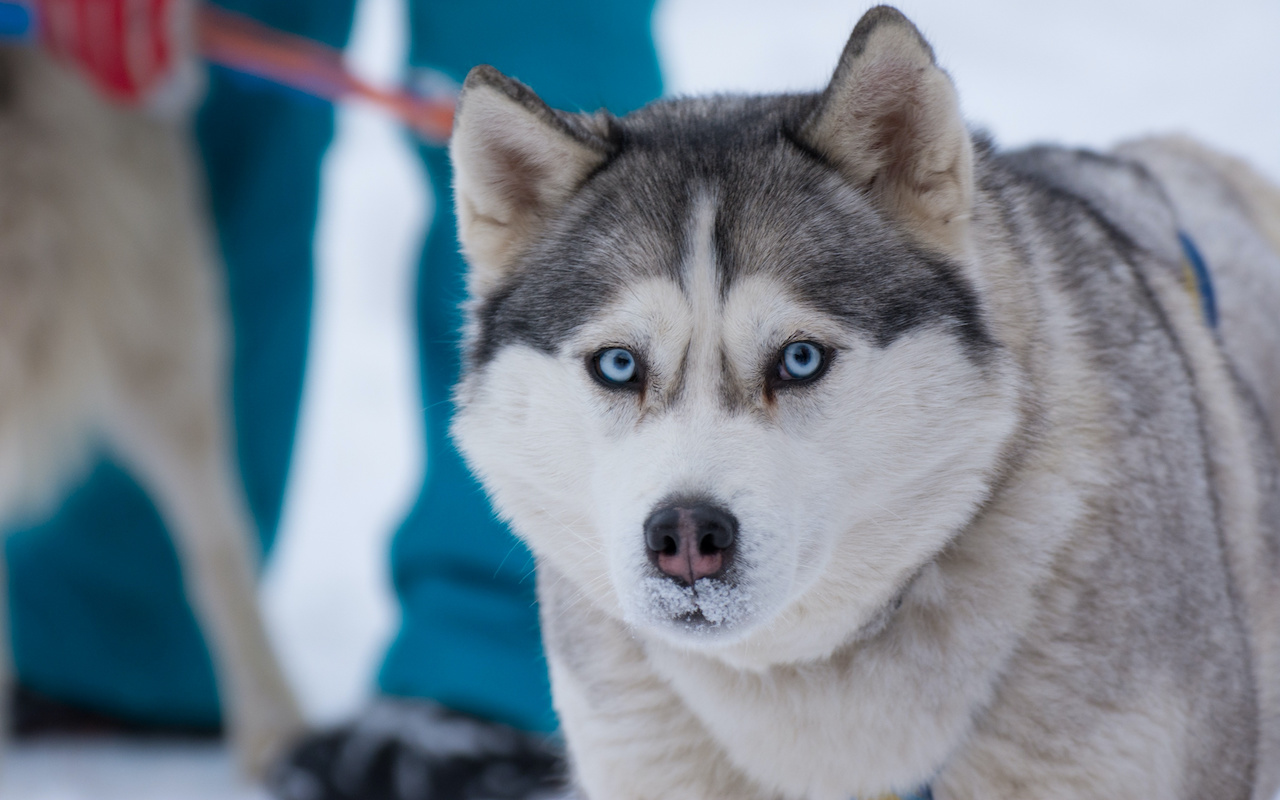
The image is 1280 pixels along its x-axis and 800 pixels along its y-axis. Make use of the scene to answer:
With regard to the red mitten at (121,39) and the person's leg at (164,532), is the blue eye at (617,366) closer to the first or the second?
the red mitten at (121,39)

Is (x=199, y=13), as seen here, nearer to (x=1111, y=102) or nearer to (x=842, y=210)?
(x=842, y=210)

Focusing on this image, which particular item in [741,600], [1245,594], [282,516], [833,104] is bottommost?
[282,516]

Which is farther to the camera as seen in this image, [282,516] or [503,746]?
[282,516]

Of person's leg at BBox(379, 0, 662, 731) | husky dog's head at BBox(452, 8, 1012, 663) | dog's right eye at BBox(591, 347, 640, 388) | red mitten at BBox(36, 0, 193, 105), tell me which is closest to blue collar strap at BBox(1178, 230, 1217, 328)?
husky dog's head at BBox(452, 8, 1012, 663)

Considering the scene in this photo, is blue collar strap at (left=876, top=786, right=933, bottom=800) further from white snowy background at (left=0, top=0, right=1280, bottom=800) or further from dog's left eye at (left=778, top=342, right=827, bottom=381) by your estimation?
white snowy background at (left=0, top=0, right=1280, bottom=800)

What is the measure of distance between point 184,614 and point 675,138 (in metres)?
2.66

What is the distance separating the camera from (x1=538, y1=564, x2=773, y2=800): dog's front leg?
1626mm

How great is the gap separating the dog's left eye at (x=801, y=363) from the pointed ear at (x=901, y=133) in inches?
9.0

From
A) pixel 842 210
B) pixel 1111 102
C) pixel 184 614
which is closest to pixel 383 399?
pixel 184 614

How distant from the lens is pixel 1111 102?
4.53m

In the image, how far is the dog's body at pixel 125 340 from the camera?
2.72m

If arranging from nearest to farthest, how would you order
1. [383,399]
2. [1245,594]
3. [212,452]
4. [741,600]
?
[741,600], [1245,594], [212,452], [383,399]

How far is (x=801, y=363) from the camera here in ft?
4.84

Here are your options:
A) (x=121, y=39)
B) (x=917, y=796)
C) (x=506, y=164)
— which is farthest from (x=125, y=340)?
(x=917, y=796)
